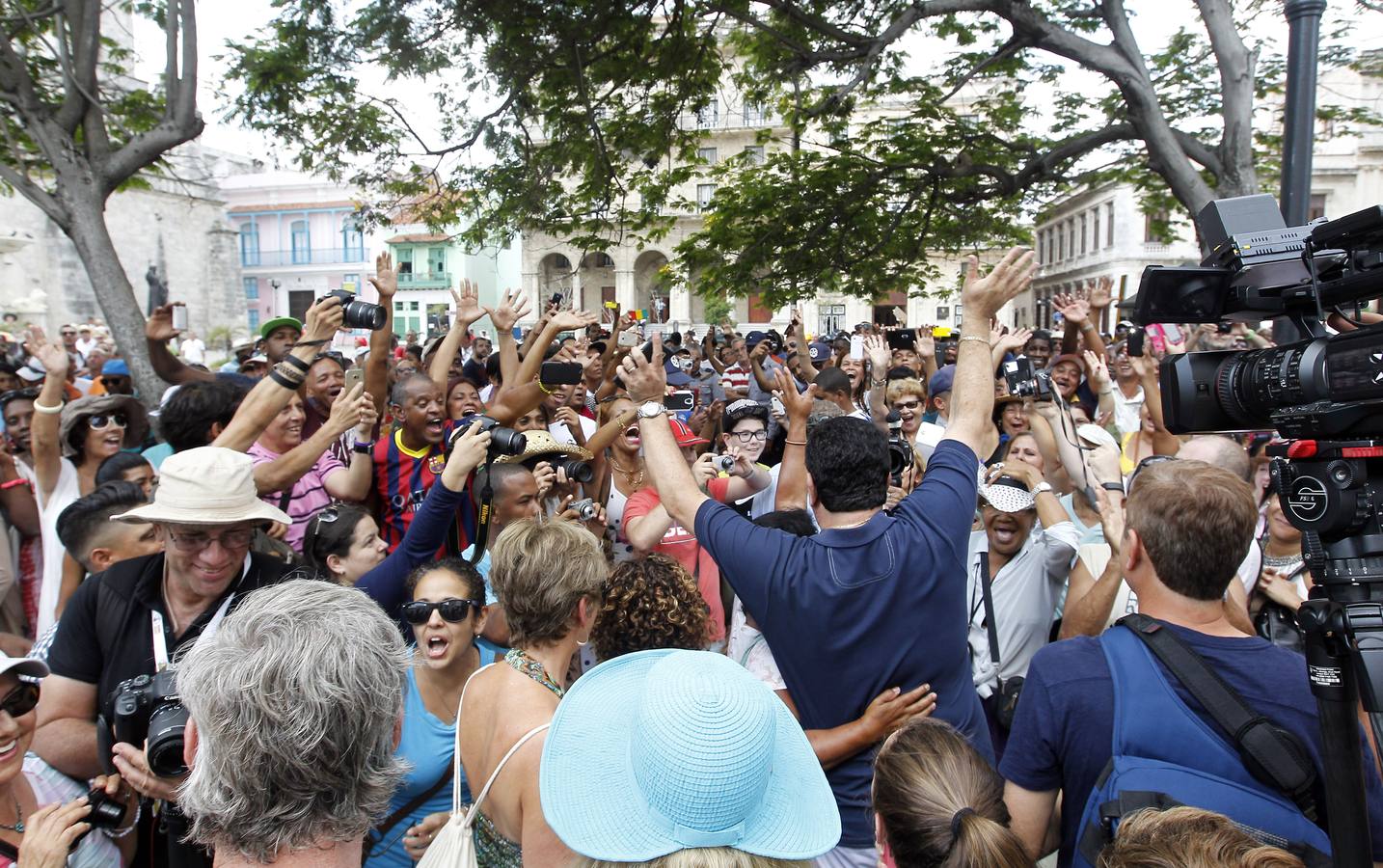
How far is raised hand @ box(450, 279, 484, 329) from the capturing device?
524 cm

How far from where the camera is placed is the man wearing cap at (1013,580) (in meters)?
3.09

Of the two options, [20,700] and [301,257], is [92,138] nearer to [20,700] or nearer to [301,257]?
[20,700]

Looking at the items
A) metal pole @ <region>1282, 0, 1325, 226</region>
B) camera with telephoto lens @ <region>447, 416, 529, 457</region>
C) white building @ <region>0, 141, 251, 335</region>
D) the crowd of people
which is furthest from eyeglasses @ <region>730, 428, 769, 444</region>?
white building @ <region>0, 141, 251, 335</region>

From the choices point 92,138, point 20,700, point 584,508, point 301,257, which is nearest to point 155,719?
point 20,700

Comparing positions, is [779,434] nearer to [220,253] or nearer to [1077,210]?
[220,253]

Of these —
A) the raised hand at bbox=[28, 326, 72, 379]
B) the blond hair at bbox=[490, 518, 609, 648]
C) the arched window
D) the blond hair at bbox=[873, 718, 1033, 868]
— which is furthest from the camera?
the arched window

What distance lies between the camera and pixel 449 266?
2024 inches

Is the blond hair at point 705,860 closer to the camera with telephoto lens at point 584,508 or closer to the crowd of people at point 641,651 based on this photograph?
the crowd of people at point 641,651

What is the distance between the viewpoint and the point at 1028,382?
466cm

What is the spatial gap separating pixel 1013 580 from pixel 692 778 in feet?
7.62

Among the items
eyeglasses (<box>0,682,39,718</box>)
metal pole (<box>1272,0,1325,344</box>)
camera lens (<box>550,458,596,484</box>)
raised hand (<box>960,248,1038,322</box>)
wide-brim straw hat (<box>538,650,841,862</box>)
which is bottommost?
eyeglasses (<box>0,682,39,718</box>)

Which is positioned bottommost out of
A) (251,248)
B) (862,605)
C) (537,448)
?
(862,605)

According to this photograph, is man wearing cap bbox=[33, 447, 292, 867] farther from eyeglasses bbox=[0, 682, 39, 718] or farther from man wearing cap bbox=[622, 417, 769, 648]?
man wearing cap bbox=[622, 417, 769, 648]

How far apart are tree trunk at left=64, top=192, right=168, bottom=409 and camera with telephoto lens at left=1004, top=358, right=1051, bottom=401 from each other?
5490 mm
